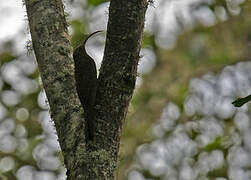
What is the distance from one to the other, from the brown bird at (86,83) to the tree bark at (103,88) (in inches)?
0.6

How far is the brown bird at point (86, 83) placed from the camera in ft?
5.00

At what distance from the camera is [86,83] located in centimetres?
163

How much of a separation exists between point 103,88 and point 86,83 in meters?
0.07

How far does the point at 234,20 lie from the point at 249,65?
17.0 inches

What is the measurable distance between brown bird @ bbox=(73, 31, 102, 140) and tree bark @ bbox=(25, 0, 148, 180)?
1cm

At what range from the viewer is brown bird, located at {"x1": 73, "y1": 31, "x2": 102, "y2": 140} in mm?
1523

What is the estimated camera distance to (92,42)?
470cm

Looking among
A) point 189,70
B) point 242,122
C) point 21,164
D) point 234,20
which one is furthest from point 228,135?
point 21,164

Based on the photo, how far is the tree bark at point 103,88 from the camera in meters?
1.49

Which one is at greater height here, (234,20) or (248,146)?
(234,20)

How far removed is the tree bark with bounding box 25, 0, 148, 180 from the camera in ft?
4.89

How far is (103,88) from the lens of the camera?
5.19 ft

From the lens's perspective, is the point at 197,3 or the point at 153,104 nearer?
the point at 153,104

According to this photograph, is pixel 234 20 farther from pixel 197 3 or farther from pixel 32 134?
pixel 32 134
